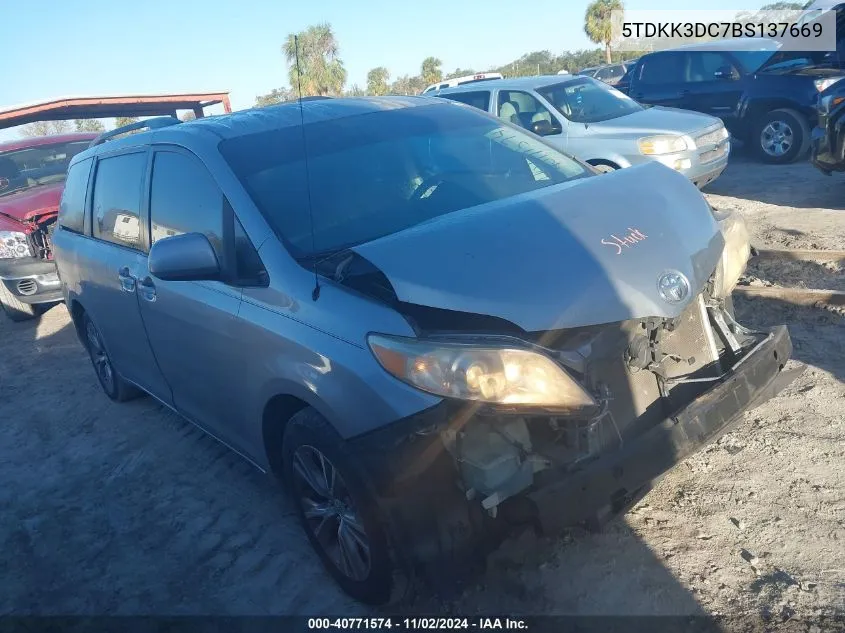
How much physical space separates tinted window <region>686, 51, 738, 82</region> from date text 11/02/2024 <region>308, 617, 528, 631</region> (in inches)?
411

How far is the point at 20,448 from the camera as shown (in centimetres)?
488

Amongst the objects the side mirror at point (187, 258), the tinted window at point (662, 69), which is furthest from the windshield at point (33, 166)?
the tinted window at point (662, 69)

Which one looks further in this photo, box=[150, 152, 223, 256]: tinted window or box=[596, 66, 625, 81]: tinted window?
box=[596, 66, 625, 81]: tinted window

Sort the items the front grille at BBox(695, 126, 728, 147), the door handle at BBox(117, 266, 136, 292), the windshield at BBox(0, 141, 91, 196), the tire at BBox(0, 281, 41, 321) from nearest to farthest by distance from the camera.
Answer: the door handle at BBox(117, 266, 136, 292)
the tire at BBox(0, 281, 41, 321)
the front grille at BBox(695, 126, 728, 147)
the windshield at BBox(0, 141, 91, 196)

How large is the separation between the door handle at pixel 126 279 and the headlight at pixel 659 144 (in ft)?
19.8

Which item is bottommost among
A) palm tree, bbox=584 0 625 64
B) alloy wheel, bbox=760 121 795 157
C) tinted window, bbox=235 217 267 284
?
alloy wheel, bbox=760 121 795 157

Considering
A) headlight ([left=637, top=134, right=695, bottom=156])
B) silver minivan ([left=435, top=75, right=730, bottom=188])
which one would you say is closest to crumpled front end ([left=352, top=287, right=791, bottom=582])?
silver minivan ([left=435, top=75, right=730, bottom=188])

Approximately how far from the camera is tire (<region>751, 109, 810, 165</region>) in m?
9.80

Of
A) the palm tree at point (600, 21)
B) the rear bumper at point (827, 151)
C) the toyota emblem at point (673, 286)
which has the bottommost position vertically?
the rear bumper at point (827, 151)

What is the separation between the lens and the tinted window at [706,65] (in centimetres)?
1088

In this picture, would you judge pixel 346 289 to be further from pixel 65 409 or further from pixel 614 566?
pixel 65 409

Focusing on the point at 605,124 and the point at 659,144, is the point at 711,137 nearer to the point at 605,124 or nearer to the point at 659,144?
the point at 659,144

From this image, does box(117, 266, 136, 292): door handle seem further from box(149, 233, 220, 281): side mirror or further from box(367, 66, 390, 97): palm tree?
box(367, 66, 390, 97): palm tree

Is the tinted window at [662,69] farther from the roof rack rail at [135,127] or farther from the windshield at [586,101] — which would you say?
the roof rack rail at [135,127]
